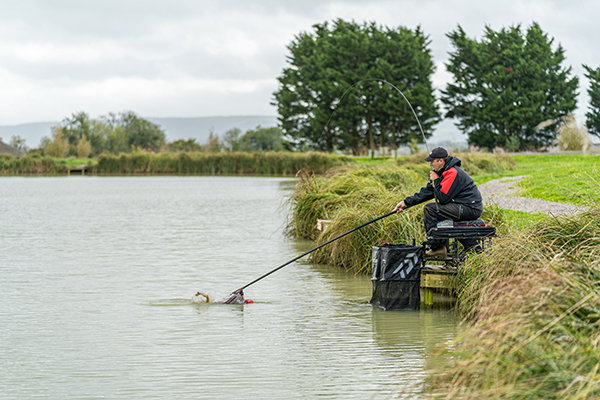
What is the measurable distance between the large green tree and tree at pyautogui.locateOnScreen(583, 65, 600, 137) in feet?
37.7

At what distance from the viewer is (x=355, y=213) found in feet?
32.4

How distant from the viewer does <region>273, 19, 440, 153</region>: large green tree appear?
50375 millimetres

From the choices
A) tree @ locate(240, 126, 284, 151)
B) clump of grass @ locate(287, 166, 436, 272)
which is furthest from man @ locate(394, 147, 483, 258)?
tree @ locate(240, 126, 284, 151)

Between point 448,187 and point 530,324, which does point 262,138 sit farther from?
point 530,324

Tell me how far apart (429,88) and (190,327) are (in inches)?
1863

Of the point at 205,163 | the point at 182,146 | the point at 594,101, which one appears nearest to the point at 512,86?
the point at 594,101

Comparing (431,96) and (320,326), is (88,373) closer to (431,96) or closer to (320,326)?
(320,326)

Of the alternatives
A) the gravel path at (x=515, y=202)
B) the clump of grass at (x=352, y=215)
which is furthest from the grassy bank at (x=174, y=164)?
the clump of grass at (x=352, y=215)

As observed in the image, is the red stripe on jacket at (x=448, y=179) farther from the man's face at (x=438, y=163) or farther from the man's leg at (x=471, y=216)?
the man's leg at (x=471, y=216)

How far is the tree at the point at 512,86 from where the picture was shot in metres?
46.1

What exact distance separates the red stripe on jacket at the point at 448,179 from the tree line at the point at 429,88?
111 ft

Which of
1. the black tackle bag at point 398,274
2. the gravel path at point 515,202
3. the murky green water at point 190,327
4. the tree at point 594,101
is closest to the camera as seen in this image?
the murky green water at point 190,327

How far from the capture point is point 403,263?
23.8 feet

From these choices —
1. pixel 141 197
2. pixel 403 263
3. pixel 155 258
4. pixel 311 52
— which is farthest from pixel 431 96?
pixel 403 263
